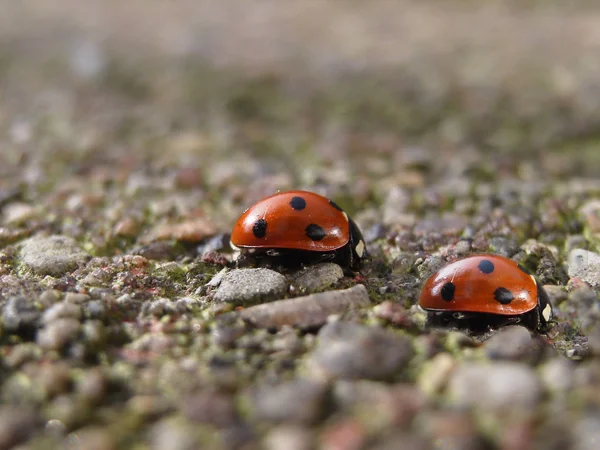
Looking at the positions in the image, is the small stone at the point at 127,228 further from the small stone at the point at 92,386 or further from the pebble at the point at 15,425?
the pebble at the point at 15,425

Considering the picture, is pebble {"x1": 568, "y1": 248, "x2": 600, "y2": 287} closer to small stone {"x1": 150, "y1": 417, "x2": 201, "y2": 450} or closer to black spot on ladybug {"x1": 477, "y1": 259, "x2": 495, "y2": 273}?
black spot on ladybug {"x1": 477, "y1": 259, "x2": 495, "y2": 273}

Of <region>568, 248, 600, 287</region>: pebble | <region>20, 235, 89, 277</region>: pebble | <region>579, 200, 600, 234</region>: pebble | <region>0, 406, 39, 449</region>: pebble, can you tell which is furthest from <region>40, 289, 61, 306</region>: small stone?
<region>579, 200, 600, 234</region>: pebble

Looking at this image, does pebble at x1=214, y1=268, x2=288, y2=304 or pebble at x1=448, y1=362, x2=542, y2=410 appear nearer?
pebble at x1=448, y1=362, x2=542, y2=410

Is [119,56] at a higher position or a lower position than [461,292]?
higher

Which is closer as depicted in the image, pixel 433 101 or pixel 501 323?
pixel 501 323

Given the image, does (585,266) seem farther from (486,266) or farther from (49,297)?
(49,297)

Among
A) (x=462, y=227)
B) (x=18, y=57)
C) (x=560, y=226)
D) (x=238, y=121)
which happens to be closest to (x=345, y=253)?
(x=462, y=227)

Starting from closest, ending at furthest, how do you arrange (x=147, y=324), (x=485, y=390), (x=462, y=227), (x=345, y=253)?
(x=485, y=390)
(x=147, y=324)
(x=345, y=253)
(x=462, y=227)

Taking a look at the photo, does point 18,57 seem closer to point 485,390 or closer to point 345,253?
point 345,253
